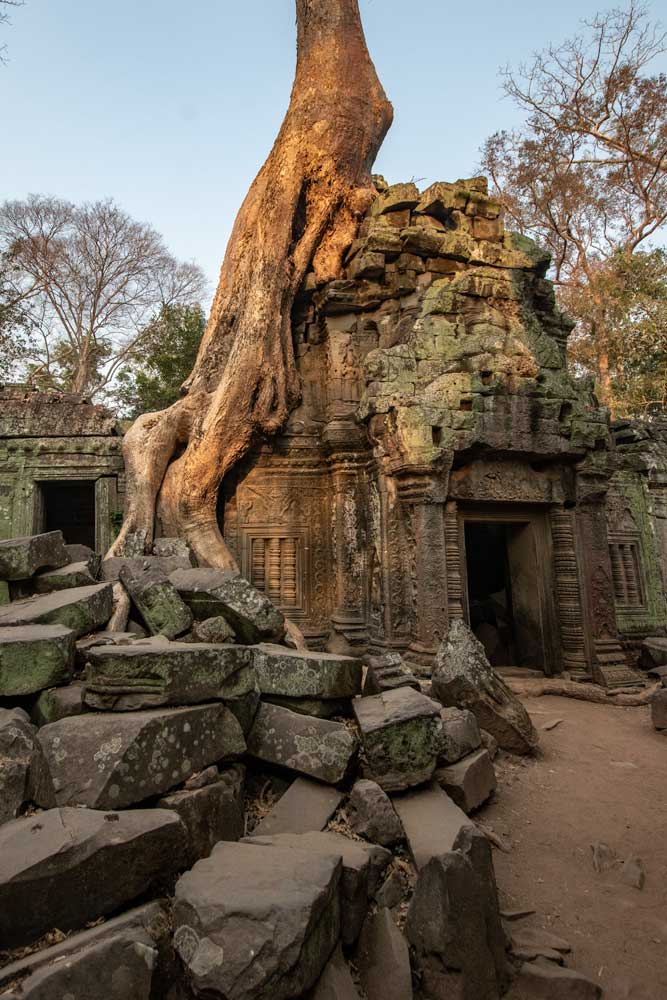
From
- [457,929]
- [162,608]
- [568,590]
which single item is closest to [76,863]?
[457,929]

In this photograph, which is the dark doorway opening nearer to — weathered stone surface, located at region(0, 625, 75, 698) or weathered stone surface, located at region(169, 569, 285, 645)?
weathered stone surface, located at region(169, 569, 285, 645)

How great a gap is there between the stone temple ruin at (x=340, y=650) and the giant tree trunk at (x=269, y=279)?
46cm

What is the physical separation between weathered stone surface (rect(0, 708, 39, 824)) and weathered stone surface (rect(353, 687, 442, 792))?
4.77 feet

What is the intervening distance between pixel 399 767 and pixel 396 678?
1.19m

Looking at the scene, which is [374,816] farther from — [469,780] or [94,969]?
[94,969]

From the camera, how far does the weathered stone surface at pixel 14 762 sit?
76.7 inches


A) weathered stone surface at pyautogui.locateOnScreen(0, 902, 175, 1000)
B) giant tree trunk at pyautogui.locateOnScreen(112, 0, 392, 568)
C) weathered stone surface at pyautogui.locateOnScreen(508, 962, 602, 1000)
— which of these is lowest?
weathered stone surface at pyautogui.locateOnScreen(508, 962, 602, 1000)

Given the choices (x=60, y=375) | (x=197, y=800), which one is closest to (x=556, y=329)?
(x=197, y=800)

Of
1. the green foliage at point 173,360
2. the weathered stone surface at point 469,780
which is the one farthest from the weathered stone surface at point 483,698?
the green foliage at point 173,360

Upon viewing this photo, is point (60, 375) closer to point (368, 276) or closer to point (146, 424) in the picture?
point (146, 424)

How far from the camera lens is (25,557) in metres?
3.51

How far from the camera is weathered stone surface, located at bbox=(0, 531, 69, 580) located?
3.50m

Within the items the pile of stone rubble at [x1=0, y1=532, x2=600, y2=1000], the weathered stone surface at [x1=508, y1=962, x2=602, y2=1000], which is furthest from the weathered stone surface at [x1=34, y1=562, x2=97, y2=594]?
the weathered stone surface at [x1=508, y1=962, x2=602, y2=1000]

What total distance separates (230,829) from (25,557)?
2.25 metres
